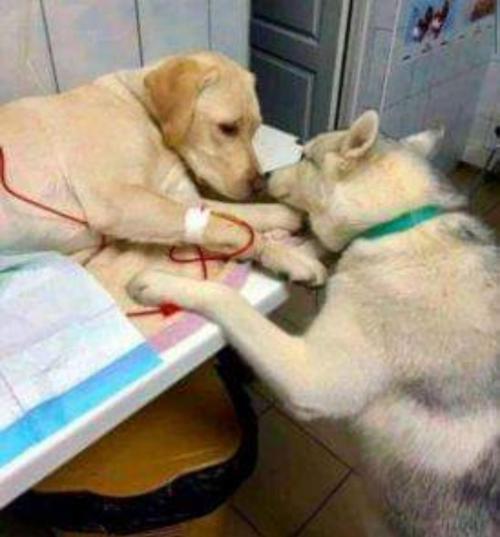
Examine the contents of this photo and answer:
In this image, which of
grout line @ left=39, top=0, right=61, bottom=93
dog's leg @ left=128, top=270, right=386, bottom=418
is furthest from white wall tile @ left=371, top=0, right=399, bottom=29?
dog's leg @ left=128, top=270, right=386, bottom=418

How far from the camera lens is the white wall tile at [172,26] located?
111cm

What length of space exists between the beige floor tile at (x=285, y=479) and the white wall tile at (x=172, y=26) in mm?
971

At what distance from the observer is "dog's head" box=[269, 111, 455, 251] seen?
84 cm

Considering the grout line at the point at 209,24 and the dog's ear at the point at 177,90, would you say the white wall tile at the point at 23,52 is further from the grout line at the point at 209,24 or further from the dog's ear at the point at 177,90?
the grout line at the point at 209,24

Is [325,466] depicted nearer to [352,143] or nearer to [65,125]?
[352,143]

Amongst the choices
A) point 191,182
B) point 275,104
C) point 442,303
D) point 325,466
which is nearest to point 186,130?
→ point 191,182

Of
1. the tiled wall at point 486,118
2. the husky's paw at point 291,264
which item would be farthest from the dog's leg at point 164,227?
the tiled wall at point 486,118

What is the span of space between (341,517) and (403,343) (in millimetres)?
717

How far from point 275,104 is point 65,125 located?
1.43 meters

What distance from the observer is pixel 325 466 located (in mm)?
1413

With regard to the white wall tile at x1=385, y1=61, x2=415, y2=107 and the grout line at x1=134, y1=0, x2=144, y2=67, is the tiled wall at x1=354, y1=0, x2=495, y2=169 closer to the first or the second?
the white wall tile at x1=385, y1=61, x2=415, y2=107

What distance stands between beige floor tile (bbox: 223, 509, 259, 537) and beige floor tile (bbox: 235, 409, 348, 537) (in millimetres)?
16

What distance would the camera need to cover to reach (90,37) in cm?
104

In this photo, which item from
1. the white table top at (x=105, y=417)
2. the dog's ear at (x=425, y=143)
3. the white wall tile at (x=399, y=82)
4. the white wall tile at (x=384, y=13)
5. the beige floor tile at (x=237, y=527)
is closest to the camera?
the white table top at (x=105, y=417)
